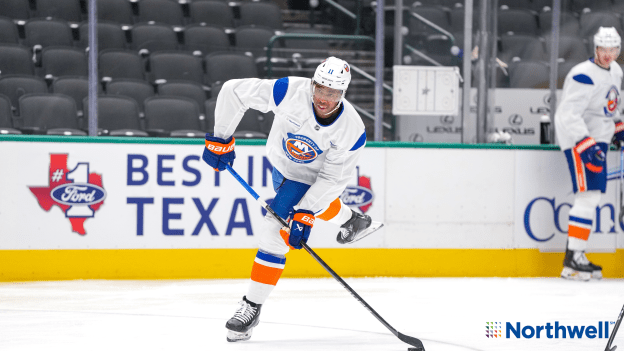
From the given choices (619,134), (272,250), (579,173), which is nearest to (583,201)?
(579,173)

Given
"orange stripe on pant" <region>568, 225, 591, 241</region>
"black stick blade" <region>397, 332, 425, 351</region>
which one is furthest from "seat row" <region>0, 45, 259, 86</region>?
"black stick blade" <region>397, 332, 425, 351</region>

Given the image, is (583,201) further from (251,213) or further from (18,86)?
(18,86)

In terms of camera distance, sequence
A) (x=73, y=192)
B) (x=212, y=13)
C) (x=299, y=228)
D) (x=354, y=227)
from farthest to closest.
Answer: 1. (x=212, y=13)
2. (x=73, y=192)
3. (x=354, y=227)
4. (x=299, y=228)

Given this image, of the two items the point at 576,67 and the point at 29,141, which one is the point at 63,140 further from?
the point at 576,67

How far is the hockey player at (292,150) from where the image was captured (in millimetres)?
3115

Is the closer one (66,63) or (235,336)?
(235,336)

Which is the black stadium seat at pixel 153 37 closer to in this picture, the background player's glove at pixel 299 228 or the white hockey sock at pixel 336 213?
the white hockey sock at pixel 336 213

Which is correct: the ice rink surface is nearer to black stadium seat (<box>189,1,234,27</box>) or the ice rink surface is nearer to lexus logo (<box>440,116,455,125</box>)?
lexus logo (<box>440,116,455,125</box>)

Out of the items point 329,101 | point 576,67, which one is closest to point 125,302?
point 329,101

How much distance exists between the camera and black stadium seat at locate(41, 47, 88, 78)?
5016mm

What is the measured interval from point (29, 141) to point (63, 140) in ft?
0.67

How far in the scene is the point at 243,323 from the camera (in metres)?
3.12

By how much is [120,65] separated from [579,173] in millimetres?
3228

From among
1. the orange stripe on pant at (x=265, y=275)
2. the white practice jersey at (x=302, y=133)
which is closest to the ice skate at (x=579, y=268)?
the white practice jersey at (x=302, y=133)
